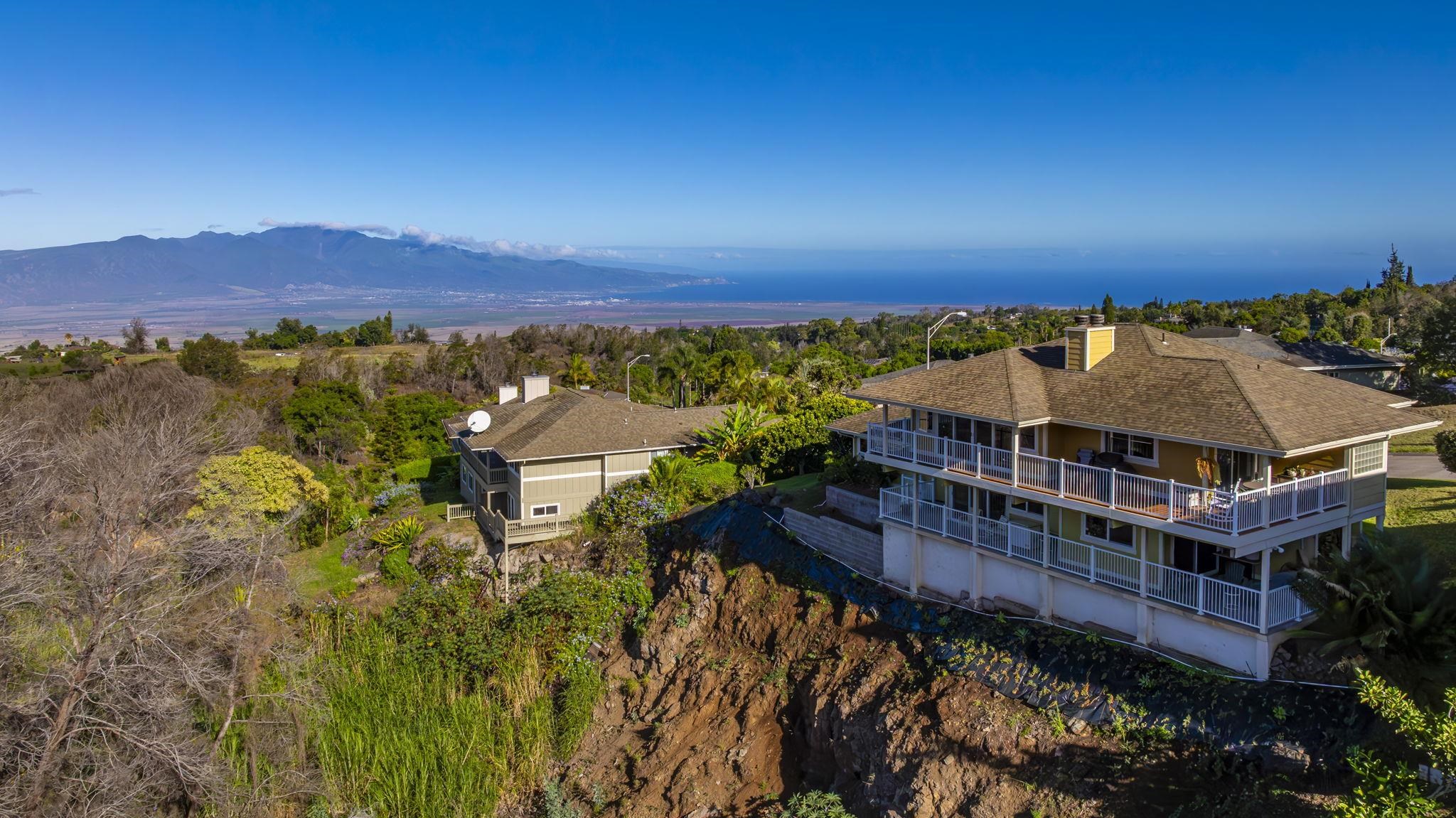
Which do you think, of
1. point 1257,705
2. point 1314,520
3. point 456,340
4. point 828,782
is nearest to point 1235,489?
point 1314,520

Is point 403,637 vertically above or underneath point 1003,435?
underneath

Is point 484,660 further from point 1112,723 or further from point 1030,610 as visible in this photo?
point 1112,723

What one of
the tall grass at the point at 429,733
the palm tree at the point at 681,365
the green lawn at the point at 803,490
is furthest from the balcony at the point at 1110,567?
the palm tree at the point at 681,365

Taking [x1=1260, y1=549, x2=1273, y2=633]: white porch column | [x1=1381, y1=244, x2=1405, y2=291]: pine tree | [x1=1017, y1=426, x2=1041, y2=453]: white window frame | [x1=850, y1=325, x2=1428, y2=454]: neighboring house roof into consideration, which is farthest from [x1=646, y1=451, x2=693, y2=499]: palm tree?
[x1=1381, y1=244, x2=1405, y2=291]: pine tree

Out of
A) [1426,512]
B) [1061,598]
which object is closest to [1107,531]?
[1061,598]

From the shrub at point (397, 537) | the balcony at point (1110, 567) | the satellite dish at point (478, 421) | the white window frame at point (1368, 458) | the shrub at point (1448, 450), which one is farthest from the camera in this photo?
the satellite dish at point (478, 421)

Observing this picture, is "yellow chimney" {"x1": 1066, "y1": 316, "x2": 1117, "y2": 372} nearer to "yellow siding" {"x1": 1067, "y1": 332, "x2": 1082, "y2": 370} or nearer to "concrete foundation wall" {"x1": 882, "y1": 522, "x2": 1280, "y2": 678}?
"yellow siding" {"x1": 1067, "y1": 332, "x2": 1082, "y2": 370}

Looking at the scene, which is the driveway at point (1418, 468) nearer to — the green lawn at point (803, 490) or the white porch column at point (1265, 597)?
the white porch column at point (1265, 597)
